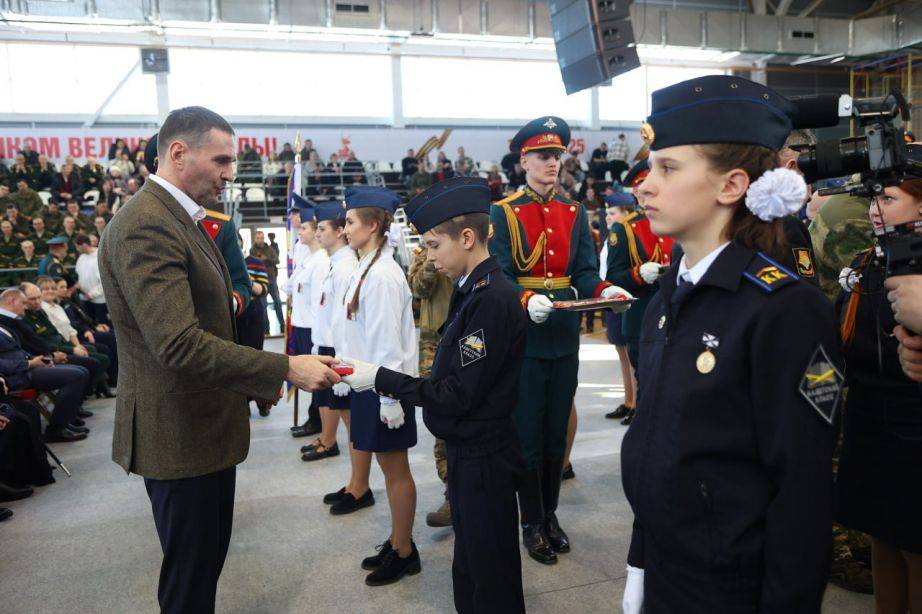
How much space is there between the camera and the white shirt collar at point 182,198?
2047 mm

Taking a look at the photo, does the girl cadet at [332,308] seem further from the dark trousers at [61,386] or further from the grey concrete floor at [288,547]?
the dark trousers at [61,386]

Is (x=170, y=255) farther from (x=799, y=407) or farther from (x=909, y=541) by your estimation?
(x=909, y=541)

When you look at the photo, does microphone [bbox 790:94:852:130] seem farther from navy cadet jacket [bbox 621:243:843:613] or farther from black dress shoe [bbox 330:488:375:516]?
black dress shoe [bbox 330:488:375:516]

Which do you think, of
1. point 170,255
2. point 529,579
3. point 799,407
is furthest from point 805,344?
point 529,579

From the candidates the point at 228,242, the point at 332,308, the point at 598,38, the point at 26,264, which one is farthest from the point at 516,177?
the point at 228,242

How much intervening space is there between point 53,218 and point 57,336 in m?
5.73

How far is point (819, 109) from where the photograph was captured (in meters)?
1.64

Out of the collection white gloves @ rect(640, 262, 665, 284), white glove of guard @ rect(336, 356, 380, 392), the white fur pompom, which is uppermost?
the white fur pompom

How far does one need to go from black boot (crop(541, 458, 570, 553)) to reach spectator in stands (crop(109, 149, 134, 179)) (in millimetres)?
13421

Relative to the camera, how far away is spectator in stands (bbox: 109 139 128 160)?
48.1ft

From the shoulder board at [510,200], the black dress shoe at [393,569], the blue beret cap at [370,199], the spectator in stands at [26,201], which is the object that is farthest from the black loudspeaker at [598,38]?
the spectator in stands at [26,201]

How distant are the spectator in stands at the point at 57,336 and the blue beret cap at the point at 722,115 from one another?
20.5 feet

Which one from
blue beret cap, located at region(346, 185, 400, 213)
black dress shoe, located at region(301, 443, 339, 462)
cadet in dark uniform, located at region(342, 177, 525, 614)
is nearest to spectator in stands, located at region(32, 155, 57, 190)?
black dress shoe, located at region(301, 443, 339, 462)

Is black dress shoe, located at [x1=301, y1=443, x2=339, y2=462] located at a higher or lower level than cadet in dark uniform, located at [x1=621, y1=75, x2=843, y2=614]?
lower
